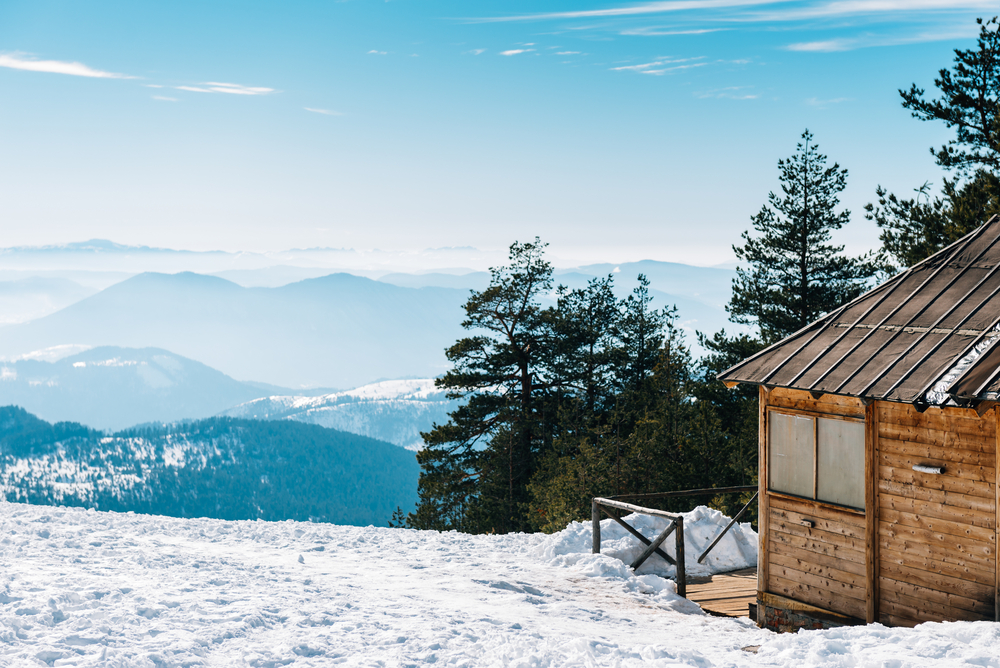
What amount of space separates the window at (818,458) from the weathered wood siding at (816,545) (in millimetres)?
125

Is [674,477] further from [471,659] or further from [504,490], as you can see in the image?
[471,659]

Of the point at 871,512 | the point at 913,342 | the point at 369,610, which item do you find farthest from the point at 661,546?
the point at 369,610

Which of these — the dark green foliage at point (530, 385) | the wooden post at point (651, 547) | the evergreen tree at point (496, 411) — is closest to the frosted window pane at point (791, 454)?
the wooden post at point (651, 547)

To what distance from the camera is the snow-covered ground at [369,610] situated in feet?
22.9

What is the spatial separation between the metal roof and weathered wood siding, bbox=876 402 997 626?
0.47 m

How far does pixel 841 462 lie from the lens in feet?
31.5

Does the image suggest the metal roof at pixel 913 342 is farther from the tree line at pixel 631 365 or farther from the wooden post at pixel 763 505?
the tree line at pixel 631 365

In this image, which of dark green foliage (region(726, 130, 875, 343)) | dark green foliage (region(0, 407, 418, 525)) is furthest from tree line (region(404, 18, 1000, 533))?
dark green foliage (region(0, 407, 418, 525))

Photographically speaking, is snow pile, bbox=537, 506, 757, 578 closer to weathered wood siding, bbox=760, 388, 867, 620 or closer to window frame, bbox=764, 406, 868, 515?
weathered wood siding, bbox=760, 388, 867, 620

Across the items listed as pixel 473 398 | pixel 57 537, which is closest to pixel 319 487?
pixel 473 398

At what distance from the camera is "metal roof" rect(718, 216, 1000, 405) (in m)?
8.34

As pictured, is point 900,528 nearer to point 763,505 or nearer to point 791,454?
point 791,454

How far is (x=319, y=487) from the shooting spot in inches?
6565

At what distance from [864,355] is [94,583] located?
986 cm
